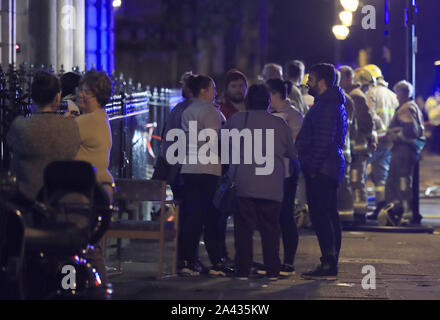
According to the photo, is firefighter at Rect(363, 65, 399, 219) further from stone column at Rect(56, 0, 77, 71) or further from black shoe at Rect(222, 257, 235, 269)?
stone column at Rect(56, 0, 77, 71)

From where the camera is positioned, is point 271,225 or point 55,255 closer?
point 55,255

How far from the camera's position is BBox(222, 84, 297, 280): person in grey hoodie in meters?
10.2

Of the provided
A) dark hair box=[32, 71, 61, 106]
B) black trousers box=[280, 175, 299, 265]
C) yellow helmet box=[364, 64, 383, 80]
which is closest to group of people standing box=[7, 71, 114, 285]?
dark hair box=[32, 71, 61, 106]

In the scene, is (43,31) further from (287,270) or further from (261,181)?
(261,181)

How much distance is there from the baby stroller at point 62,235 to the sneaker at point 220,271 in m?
2.43

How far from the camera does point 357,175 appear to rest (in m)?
14.7

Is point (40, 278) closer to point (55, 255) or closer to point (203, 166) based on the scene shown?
point (55, 255)

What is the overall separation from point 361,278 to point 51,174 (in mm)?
3754

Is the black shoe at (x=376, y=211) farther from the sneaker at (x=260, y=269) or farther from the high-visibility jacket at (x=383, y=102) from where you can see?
the sneaker at (x=260, y=269)

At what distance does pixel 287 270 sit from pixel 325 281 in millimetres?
559

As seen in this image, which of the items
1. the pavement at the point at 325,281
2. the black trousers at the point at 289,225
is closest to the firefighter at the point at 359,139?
the pavement at the point at 325,281

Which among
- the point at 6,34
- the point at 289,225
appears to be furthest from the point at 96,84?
the point at 6,34

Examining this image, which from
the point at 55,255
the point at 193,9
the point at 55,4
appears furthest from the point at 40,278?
the point at 193,9

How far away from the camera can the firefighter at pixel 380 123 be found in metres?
15.4
